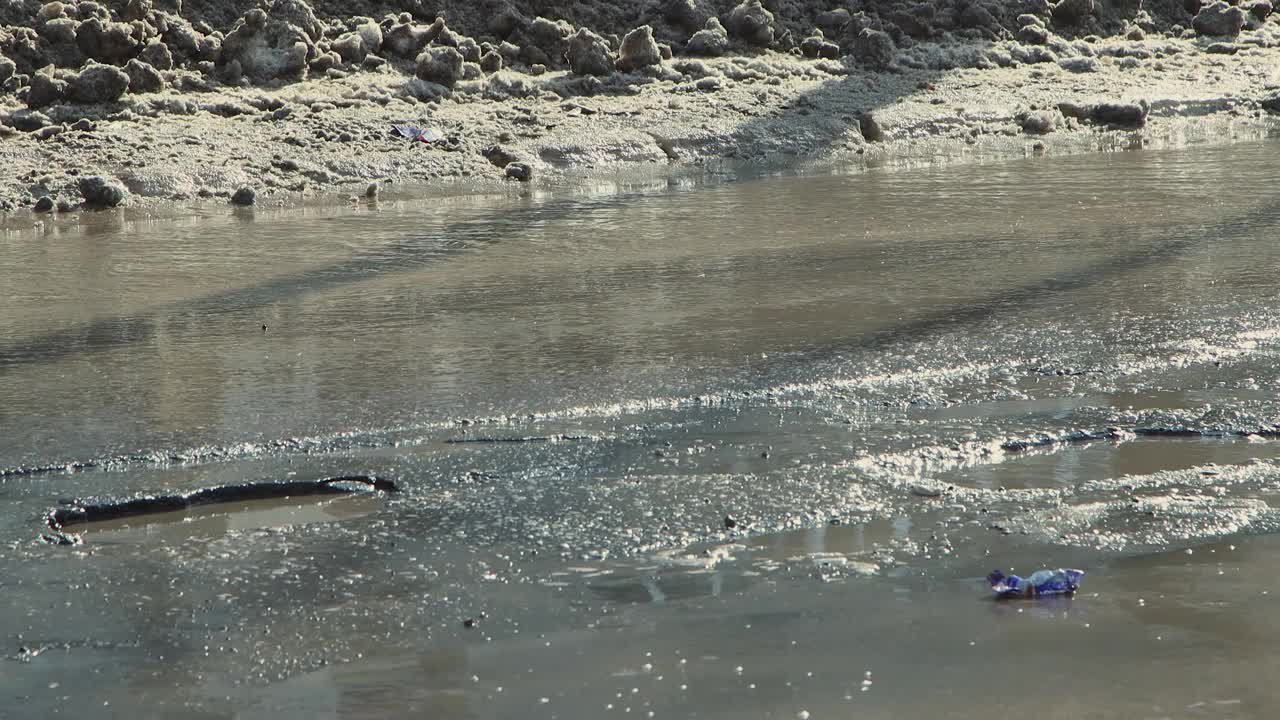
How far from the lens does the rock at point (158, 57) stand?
8883 mm

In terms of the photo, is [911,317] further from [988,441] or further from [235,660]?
[235,660]

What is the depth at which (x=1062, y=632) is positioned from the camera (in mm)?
2334

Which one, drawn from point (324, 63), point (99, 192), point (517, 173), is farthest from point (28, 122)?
point (517, 173)

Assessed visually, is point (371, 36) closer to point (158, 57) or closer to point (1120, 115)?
point (158, 57)

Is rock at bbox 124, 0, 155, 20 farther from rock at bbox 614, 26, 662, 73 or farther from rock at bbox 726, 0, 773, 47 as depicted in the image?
rock at bbox 726, 0, 773, 47

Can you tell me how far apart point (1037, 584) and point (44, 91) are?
23.2ft

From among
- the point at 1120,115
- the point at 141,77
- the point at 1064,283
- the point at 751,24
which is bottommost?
the point at 1064,283

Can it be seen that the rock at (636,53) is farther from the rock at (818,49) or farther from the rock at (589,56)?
the rock at (818,49)

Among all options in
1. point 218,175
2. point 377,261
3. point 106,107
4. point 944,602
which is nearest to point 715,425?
point 944,602

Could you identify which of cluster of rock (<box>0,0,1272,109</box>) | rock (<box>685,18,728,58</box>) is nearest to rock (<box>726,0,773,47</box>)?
cluster of rock (<box>0,0,1272,109</box>)

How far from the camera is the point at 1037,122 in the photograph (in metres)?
10.2

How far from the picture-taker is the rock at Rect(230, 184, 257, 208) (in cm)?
730

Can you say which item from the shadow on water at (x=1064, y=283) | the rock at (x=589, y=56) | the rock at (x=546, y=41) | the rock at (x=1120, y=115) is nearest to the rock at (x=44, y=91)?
the rock at (x=546, y=41)

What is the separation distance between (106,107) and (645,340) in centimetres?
502
